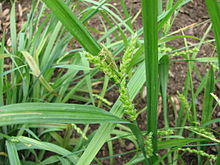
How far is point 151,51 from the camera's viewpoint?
639mm

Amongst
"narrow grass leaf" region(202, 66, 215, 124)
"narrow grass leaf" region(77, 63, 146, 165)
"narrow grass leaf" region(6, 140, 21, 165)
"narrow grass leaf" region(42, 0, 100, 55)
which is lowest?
"narrow grass leaf" region(202, 66, 215, 124)

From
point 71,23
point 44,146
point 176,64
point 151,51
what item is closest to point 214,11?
point 151,51

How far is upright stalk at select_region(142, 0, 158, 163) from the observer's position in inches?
22.4

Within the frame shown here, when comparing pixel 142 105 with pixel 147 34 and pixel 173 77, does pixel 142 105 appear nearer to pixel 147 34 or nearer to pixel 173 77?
pixel 173 77

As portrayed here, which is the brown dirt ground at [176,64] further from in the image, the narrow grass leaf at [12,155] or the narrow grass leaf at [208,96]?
the narrow grass leaf at [12,155]

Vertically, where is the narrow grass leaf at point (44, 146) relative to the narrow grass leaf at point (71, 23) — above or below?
below

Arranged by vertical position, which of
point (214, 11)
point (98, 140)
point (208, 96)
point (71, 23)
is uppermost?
point (71, 23)

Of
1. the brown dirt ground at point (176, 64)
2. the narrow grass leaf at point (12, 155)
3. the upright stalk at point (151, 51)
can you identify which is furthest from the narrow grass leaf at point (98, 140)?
the brown dirt ground at point (176, 64)

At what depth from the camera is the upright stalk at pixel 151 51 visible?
0.57m

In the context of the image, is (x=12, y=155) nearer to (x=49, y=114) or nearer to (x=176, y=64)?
(x=49, y=114)

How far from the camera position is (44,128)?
54.7 inches

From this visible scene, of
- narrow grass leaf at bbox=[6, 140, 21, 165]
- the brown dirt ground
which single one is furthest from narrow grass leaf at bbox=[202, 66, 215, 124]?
narrow grass leaf at bbox=[6, 140, 21, 165]

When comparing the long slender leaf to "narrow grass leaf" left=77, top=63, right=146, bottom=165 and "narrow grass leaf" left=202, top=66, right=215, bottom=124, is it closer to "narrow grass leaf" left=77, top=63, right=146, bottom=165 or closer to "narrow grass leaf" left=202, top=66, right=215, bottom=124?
"narrow grass leaf" left=77, top=63, right=146, bottom=165

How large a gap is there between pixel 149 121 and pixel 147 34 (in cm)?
26
